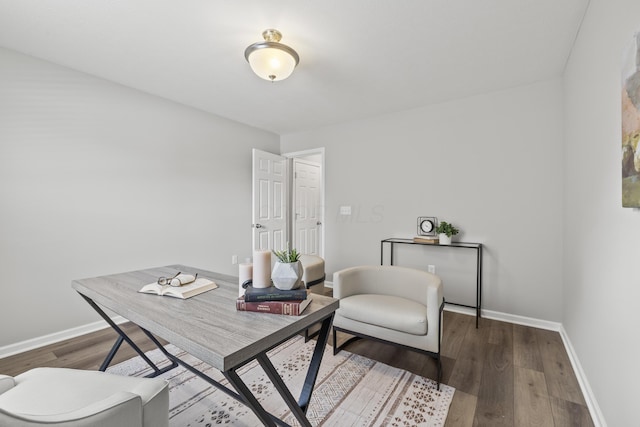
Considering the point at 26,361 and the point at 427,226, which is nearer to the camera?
the point at 26,361

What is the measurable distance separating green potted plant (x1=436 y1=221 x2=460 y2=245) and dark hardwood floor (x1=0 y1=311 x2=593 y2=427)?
85 centimetres

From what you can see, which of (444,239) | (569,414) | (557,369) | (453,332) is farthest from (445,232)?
(569,414)

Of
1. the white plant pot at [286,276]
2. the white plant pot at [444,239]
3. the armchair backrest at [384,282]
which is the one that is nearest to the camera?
the white plant pot at [286,276]

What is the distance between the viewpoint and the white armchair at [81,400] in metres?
0.70

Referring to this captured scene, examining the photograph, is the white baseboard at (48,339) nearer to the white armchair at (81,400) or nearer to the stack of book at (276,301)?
the white armchair at (81,400)

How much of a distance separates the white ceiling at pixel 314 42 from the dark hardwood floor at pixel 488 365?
2.43 m

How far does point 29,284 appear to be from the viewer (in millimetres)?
2324

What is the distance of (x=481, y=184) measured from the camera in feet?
9.92

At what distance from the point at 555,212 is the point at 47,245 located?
4650mm

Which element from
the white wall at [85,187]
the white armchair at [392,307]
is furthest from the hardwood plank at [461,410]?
the white wall at [85,187]

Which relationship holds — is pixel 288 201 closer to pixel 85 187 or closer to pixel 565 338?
pixel 85 187

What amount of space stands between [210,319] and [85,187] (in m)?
2.43

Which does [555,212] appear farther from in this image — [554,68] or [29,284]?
[29,284]

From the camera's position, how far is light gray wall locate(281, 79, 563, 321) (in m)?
2.69
